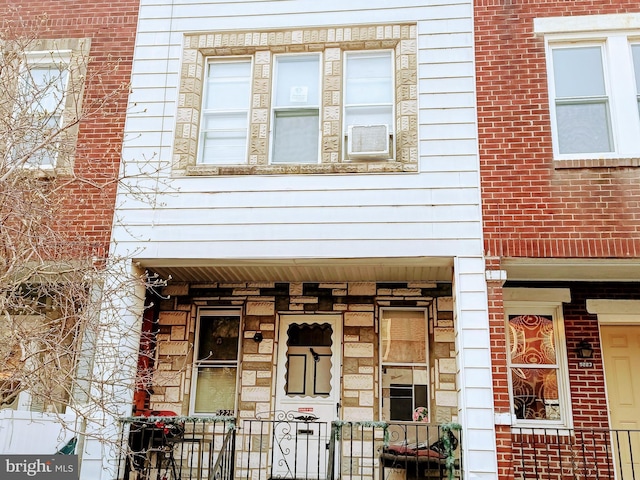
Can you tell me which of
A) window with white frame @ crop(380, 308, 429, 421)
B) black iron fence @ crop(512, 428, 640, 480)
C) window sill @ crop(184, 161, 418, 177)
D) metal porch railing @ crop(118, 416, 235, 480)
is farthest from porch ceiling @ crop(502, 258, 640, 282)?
metal porch railing @ crop(118, 416, 235, 480)

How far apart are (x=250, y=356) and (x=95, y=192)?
2.91 meters

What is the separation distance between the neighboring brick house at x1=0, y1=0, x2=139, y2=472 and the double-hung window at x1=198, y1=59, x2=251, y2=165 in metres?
1.04

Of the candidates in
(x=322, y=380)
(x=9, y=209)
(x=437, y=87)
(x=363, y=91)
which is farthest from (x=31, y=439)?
(x=437, y=87)

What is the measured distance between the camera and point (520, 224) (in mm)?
7062

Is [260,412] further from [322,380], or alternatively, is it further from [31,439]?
[31,439]

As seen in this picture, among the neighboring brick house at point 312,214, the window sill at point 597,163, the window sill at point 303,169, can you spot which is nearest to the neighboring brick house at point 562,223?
the window sill at point 597,163

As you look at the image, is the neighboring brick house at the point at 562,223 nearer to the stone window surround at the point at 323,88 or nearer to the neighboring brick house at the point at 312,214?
the neighboring brick house at the point at 312,214

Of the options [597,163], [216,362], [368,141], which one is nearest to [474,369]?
[597,163]

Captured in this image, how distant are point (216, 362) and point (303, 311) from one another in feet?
4.55

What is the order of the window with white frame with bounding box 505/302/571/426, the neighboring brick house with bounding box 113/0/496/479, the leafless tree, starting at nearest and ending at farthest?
the leafless tree
the neighboring brick house with bounding box 113/0/496/479
the window with white frame with bounding box 505/302/571/426

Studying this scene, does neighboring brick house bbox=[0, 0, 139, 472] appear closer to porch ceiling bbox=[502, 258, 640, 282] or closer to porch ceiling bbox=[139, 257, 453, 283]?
porch ceiling bbox=[139, 257, 453, 283]

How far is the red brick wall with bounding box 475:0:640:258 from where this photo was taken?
6.96 m

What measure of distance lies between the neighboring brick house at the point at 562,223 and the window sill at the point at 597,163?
0.01m

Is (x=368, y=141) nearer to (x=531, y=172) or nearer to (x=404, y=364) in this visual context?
(x=531, y=172)
